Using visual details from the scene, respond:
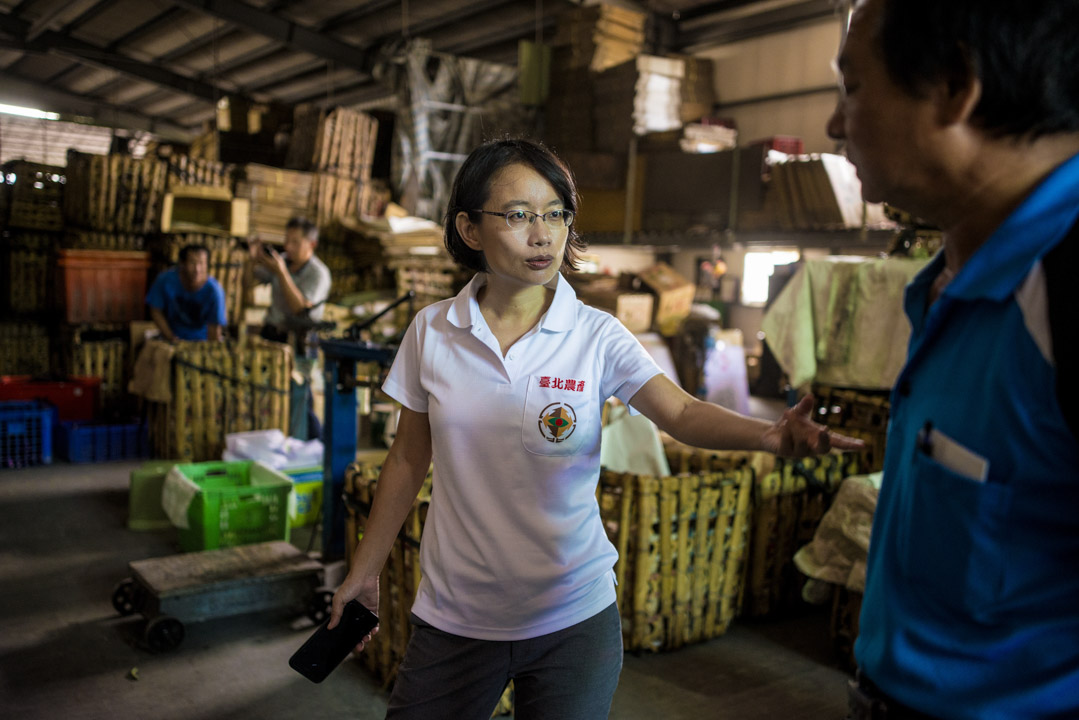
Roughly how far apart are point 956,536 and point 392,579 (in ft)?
9.09

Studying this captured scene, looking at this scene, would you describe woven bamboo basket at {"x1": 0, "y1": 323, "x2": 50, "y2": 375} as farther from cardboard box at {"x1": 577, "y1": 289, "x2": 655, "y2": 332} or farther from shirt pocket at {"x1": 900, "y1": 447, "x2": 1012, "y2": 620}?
shirt pocket at {"x1": 900, "y1": 447, "x2": 1012, "y2": 620}

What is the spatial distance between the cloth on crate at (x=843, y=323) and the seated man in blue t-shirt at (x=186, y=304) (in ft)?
16.1

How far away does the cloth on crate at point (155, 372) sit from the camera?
6363 millimetres

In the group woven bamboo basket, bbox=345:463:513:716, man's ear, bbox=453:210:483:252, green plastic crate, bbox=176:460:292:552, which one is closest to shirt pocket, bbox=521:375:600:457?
man's ear, bbox=453:210:483:252

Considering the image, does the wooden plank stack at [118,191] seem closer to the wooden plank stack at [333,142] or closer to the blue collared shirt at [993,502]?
the wooden plank stack at [333,142]

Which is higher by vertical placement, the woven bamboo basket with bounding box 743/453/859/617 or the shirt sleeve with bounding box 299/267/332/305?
the shirt sleeve with bounding box 299/267/332/305

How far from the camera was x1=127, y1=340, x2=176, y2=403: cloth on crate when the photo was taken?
20.9 ft

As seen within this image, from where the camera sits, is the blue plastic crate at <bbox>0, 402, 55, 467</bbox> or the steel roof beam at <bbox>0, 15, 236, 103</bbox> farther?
the steel roof beam at <bbox>0, 15, 236, 103</bbox>

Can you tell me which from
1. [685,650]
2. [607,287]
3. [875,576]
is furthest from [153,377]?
[875,576]

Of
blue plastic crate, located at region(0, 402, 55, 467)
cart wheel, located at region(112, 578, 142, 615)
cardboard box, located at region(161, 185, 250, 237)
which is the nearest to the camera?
cart wheel, located at region(112, 578, 142, 615)

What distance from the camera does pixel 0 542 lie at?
5.01 meters

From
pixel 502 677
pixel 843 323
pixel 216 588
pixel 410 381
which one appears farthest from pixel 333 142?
pixel 502 677

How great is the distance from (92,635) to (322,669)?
2.71 m

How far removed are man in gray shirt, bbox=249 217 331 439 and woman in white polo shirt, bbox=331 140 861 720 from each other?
185 inches
